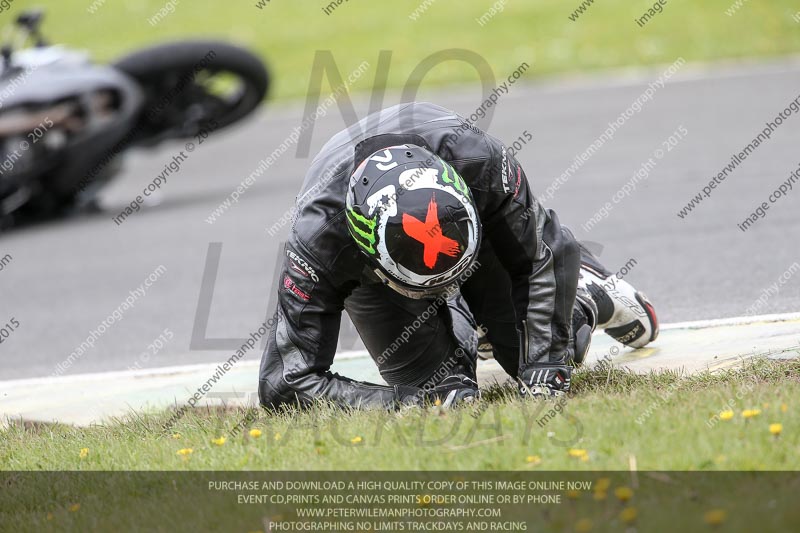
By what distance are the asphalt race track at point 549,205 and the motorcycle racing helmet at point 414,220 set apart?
8.63 ft

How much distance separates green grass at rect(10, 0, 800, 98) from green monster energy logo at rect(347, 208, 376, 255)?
13765mm

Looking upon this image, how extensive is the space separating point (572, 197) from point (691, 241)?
2.20 metres

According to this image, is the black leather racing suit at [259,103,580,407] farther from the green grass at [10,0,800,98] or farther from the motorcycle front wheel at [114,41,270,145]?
the green grass at [10,0,800,98]

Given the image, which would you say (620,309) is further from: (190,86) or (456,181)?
(190,86)

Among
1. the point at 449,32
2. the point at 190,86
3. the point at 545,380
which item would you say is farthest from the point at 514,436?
the point at 449,32

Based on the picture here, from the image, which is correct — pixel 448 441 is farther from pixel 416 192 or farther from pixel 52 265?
pixel 52 265

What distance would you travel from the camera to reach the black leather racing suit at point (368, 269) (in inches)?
181

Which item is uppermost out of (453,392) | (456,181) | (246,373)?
(456,181)

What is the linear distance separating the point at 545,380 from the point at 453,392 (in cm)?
42

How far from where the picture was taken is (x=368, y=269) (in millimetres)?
4727

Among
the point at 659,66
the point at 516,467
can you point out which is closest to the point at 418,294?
the point at 516,467

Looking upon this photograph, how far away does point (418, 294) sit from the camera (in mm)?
4461
